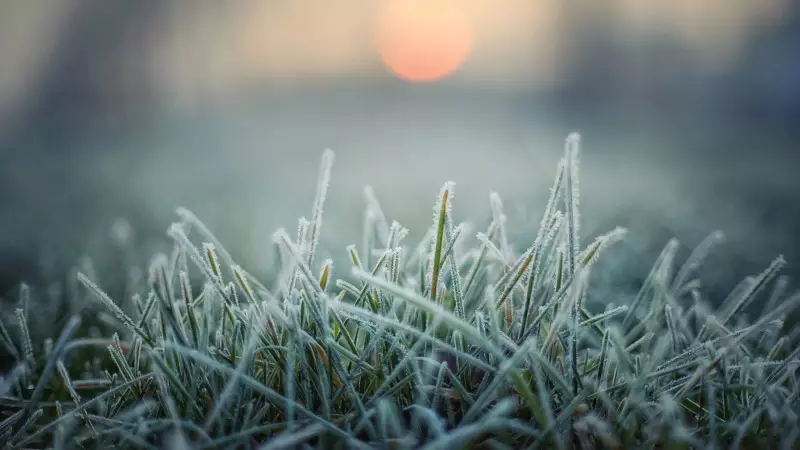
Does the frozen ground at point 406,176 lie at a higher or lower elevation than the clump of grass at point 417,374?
lower

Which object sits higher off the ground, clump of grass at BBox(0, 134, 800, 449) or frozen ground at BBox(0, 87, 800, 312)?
clump of grass at BBox(0, 134, 800, 449)

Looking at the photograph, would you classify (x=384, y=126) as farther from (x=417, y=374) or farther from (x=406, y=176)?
(x=417, y=374)

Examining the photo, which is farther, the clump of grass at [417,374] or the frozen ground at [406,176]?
the frozen ground at [406,176]

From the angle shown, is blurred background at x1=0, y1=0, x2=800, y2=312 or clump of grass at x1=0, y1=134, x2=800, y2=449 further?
blurred background at x1=0, y1=0, x2=800, y2=312

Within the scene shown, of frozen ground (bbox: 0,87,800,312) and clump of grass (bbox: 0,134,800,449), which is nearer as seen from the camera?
clump of grass (bbox: 0,134,800,449)

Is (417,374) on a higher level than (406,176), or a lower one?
higher

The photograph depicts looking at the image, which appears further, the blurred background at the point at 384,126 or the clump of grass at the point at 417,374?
the blurred background at the point at 384,126

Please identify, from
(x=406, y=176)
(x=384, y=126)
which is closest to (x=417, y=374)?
(x=406, y=176)

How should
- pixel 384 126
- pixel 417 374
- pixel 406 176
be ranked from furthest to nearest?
pixel 384 126, pixel 406 176, pixel 417 374
